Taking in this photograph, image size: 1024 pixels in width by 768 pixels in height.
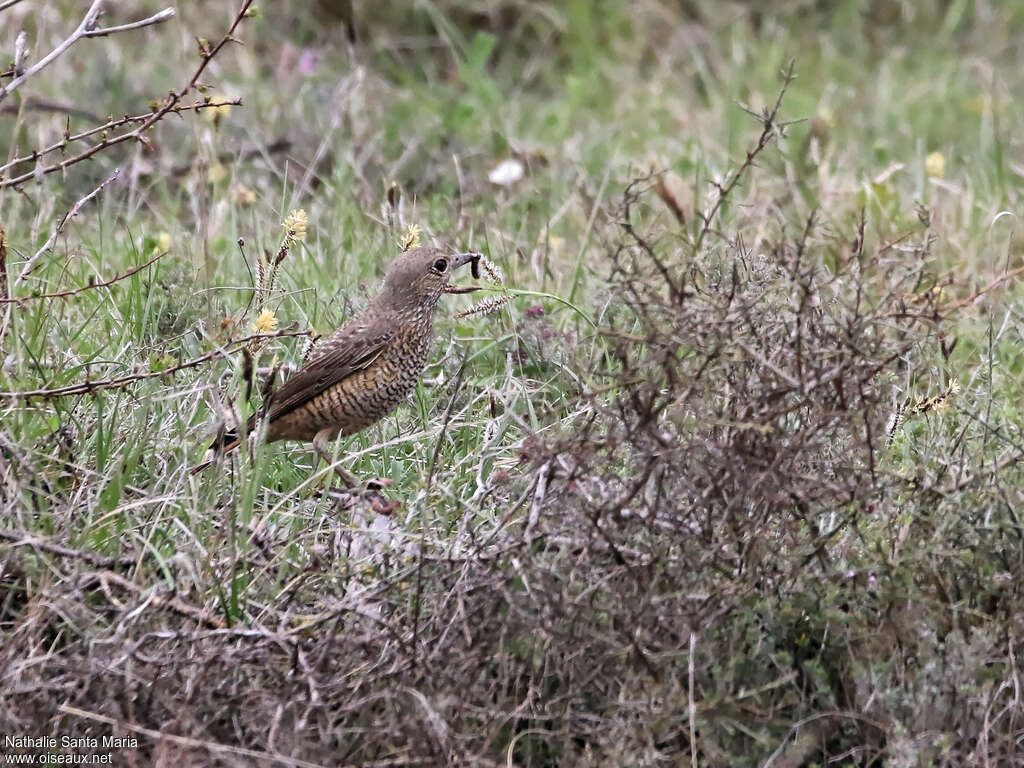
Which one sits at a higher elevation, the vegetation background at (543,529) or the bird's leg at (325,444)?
the vegetation background at (543,529)

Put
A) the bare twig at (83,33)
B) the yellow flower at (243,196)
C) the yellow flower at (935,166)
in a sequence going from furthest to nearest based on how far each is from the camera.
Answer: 1. the yellow flower at (935,166)
2. the yellow flower at (243,196)
3. the bare twig at (83,33)

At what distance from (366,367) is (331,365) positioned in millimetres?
118

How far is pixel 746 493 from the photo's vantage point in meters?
3.39

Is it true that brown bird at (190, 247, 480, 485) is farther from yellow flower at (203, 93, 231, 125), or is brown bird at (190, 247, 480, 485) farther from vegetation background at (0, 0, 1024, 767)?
yellow flower at (203, 93, 231, 125)

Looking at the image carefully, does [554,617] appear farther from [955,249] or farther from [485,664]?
[955,249]

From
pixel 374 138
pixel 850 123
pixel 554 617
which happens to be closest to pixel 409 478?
pixel 554 617

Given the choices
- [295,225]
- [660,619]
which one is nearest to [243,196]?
[295,225]

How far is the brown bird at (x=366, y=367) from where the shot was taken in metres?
4.77

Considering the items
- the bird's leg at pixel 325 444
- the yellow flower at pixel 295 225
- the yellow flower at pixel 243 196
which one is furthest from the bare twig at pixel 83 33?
the yellow flower at pixel 243 196

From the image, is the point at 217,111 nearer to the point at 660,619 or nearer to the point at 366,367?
the point at 366,367

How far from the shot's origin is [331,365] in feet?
15.8

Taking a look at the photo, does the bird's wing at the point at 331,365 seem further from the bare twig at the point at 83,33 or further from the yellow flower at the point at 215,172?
the yellow flower at the point at 215,172

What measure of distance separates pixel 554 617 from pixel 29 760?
114 centimetres

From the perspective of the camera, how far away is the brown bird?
477cm
